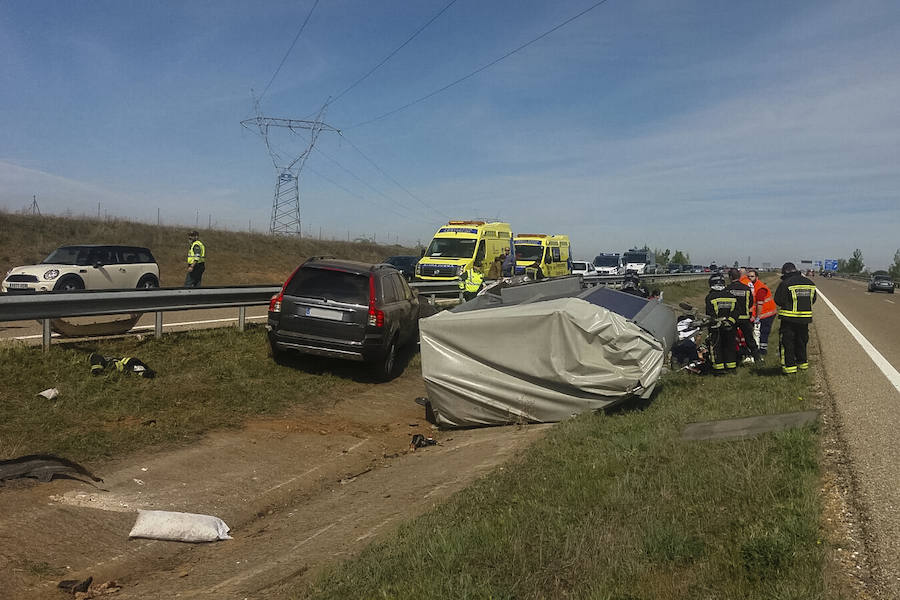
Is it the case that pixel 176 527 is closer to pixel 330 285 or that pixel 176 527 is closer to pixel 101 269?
pixel 330 285

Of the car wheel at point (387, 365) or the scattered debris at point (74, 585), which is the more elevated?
the car wheel at point (387, 365)

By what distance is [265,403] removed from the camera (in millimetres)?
8953

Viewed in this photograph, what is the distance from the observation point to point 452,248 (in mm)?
21766

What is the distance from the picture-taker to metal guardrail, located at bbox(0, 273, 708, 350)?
790 centimetres

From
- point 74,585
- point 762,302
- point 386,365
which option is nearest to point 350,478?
point 74,585

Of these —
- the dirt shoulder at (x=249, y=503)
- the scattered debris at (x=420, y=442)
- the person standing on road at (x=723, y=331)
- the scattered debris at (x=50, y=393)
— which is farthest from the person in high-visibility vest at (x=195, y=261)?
the person standing on road at (x=723, y=331)

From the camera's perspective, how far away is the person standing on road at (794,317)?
9.84 meters

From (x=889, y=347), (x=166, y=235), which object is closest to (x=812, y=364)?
(x=889, y=347)

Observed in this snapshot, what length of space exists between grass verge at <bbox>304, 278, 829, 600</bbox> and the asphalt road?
0.29 meters

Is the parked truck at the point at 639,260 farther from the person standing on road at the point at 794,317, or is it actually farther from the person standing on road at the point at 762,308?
the person standing on road at the point at 794,317

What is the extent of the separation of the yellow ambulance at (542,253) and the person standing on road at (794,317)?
1561 centimetres

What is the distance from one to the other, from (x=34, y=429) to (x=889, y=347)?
1540 cm

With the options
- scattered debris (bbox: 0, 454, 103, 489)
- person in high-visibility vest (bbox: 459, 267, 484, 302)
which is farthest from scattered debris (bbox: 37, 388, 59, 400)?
Result: person in high-visibility vest (bbox: 459, 267, 484, 302)

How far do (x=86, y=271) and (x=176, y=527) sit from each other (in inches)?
535
